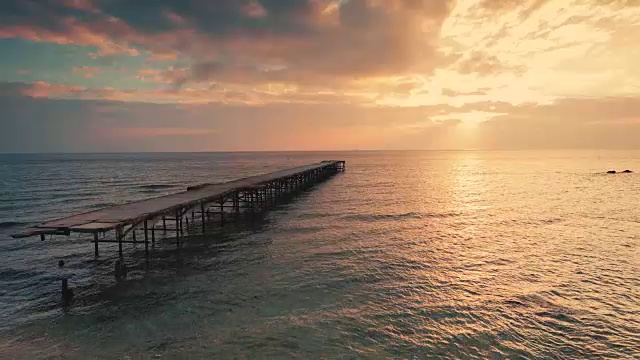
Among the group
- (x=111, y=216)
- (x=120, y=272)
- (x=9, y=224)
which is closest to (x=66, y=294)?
(x=120, y=272)

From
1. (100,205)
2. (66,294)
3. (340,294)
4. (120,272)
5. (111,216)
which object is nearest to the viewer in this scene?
(66,294)

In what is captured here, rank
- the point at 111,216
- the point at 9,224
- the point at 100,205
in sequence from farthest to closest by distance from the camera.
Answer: the point at 100,205 → the point at 9,224 → the point at 111,216

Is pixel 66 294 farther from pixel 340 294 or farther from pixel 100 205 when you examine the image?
pixel 100 205

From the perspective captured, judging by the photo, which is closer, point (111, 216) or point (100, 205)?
point (111, 216)

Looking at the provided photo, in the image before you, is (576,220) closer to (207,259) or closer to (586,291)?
Answer: (586,291)

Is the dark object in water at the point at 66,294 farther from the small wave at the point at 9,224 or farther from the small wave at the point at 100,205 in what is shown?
the small wave at the point at 100,205

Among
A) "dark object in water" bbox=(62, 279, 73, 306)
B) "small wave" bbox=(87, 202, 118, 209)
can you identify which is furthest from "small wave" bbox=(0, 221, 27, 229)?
"dark object in water" bbox=(62, 279, 73, 306)

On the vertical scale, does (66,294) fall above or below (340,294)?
above

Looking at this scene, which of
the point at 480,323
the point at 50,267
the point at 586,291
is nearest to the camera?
the point at 480,323

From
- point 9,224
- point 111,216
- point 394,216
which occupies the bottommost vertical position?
point 9,224

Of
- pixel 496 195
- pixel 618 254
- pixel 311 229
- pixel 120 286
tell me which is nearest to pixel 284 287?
pixel 120 286

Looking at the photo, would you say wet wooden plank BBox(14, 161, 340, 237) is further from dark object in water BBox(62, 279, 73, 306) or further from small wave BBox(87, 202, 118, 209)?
small wave BBox(87, 202, 118, 209)
